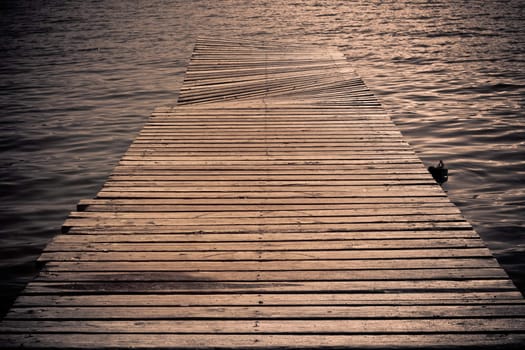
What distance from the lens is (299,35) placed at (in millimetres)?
20375

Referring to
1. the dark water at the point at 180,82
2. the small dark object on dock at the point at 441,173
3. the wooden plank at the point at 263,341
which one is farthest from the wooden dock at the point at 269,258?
the dark water at the point at 180,82

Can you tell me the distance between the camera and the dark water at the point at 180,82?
24.3 feet

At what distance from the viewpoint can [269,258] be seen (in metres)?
4.52

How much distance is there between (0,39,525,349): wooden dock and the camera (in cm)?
367

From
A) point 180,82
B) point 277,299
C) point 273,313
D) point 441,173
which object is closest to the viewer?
point 273,313

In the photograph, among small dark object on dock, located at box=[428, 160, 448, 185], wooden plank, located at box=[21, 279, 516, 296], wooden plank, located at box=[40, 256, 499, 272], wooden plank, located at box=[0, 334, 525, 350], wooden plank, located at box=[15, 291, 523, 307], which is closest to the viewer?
wooden plank, located at box=[0, 334, 525, 350]

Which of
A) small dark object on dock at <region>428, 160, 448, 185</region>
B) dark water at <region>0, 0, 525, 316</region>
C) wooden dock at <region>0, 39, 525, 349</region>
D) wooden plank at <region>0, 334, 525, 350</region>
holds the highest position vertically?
wooden plank at <region>0, 334, 525, 350</region>

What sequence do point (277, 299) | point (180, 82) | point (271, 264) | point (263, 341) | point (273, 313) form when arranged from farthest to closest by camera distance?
point (180, 82) < point (271, 264) < point (277, 299) < point (273, 313) < point (263, 341)

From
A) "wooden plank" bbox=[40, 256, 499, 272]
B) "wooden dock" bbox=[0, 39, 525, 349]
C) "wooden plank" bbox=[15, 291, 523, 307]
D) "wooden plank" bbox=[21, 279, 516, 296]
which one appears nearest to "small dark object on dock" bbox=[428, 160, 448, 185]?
"wooden dock" bbox=[0, 39, 525, 349]

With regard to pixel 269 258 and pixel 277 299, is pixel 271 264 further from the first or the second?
pixel 277 299

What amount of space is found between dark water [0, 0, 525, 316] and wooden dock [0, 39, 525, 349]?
4.54 ft

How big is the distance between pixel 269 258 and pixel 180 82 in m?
9.84

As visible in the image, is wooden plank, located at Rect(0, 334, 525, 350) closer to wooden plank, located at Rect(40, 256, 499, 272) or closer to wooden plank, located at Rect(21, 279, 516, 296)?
wooden plank, located at Rect(21, 279, 516, 296)

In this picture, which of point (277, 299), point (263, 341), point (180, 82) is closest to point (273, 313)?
point (277, 299)
